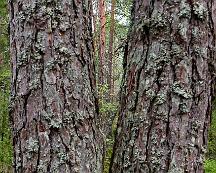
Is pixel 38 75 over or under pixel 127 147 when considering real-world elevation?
over

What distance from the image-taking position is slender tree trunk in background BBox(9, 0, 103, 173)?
212 cm

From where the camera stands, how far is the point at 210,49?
2.19 metres

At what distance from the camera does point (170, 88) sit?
2115 mm

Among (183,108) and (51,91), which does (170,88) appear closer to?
(183,108)

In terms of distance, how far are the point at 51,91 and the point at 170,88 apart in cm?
59

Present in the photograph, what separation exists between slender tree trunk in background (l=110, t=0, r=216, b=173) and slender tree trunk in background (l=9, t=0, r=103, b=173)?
10.4 inches

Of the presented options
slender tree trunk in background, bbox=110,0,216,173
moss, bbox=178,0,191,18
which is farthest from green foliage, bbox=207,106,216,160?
moss, bbox=178,0,191,18

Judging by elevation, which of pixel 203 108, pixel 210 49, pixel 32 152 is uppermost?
pixel 210 49

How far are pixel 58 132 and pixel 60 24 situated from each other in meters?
0.54

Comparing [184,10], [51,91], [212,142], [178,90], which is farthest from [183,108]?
[212,142]

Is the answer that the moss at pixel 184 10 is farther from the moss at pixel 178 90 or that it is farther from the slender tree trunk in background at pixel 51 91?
the slender tree trunk in background at pixel 51 91

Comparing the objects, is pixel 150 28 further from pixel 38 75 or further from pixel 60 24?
pixel 38 75

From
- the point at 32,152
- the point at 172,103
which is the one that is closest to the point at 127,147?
the point at 172,103

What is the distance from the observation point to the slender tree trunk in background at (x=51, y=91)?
6.94ft
